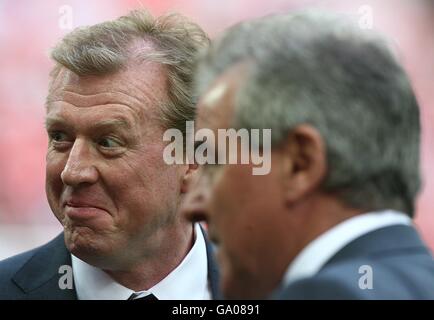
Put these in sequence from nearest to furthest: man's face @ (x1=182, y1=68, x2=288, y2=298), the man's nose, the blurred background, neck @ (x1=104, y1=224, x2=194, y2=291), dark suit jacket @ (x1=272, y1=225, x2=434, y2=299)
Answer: dark suit jacket @ (x1=272, y1=225, x2=434, y2=299)
man's face @ (x1=182, y1=68, x2=288, y2=298)
the man's nose
neck @ (x1=104, y1=224, x2=194, y2=291)
the blurred background

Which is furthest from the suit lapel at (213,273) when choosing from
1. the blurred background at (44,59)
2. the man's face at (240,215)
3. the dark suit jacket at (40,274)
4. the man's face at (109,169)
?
the blurred background at (44,59)

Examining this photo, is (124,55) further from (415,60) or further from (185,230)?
(415,60)

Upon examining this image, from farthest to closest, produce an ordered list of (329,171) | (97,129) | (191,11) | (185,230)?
(191,11) < (185,230) < (97,129) < (329,171)

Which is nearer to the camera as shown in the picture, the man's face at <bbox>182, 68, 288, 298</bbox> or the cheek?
the man's face at <bbox>182, 68, 288, 298</bbox>

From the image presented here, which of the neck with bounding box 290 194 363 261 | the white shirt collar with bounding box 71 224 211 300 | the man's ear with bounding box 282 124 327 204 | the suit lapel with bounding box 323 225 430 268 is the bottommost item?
the white shirt collar with bounding box 71 224 211 300

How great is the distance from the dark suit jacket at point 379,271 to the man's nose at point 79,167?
939 millimetres

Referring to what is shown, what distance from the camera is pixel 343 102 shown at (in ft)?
4.00

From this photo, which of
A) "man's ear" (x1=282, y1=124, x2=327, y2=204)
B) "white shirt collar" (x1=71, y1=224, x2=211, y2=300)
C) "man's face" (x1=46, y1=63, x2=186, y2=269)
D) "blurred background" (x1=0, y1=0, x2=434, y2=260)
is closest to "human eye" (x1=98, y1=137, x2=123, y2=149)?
"man's face" (x1=46, y1=63, x2=186, y2=269)

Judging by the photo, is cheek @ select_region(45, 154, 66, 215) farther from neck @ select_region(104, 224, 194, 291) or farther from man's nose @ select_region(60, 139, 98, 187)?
neck @ select_region(104, 224, 194, 291)

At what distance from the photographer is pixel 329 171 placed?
4.02 ft

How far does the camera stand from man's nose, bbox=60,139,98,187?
2049 millimetres

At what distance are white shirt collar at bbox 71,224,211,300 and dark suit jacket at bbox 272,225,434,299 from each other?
0.96 meters
